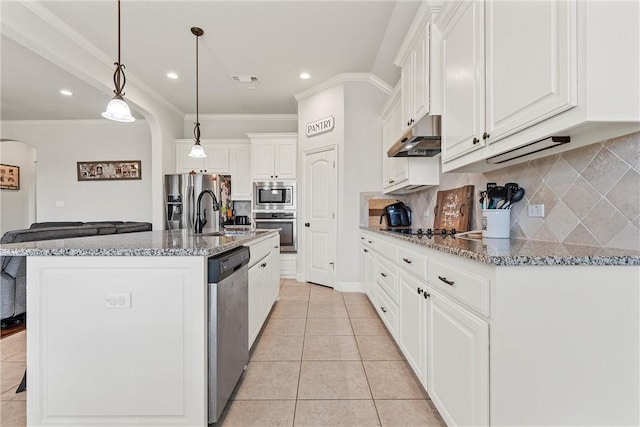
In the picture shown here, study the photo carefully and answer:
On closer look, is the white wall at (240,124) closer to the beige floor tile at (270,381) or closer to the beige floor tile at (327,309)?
the beige floor tile at (327,309)

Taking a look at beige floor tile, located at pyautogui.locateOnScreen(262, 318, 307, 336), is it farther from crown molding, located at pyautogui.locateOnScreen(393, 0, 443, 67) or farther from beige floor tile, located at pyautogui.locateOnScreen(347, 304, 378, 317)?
crown molding, located at pyautogui.locateOnScreen(393, 0, 443, 67)

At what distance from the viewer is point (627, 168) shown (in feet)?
3.82

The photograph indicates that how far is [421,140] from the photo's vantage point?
2.36 m

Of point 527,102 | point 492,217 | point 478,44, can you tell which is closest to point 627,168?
point 527,102

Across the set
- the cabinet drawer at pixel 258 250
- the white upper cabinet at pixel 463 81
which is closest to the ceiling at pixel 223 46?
the white upper cabinet at pixel 463 81

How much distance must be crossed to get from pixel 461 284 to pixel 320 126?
3.53 m

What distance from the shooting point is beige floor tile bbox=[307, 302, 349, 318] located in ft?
10.1

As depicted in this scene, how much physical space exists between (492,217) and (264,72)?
3.42 meters

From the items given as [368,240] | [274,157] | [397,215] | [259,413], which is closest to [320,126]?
[274,157]

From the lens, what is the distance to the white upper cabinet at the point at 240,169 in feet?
17.7

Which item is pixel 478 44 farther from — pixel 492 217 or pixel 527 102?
pixel 492 217

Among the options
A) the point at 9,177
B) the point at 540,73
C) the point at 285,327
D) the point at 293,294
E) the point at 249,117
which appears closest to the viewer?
the point at 540,73

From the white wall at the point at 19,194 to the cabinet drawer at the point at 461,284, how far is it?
901 cm

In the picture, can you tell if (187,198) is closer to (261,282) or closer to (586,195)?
(261,282)
